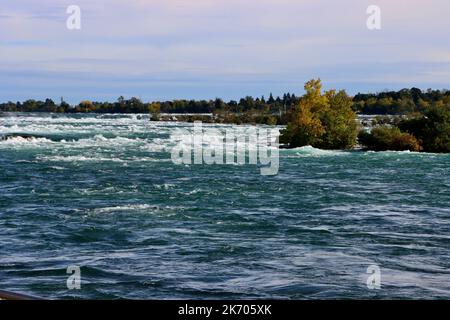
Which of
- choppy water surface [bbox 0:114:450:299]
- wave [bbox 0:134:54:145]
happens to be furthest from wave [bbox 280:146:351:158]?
wave [bbox 0:134:54:145]

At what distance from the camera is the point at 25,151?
176 ft

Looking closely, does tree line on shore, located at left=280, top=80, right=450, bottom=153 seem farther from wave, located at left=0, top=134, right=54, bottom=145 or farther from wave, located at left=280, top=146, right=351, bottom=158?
wave, located at left=0, top=134, right=54, bottom=145

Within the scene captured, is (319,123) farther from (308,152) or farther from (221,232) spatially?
(221,232)

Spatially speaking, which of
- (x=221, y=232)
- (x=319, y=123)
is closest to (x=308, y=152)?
(x=319, y=123)

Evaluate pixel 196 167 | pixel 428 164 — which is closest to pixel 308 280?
pixel 196 167

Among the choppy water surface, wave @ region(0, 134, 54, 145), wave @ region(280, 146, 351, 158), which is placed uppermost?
wave @ region(0, 134, 54, 145)

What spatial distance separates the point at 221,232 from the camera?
20.4m

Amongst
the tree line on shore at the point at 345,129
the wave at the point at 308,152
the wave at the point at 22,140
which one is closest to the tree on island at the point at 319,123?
the tree line on shore at the point at 345,129

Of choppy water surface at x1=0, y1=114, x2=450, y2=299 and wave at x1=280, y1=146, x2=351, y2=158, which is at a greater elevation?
wave at x1=280, y1=146, x2=351, y2=158

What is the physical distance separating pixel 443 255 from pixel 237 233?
5.86 metres

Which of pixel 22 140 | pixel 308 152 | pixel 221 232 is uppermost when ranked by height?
pixel 22 140

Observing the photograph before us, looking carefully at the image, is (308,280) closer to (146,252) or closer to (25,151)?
(146,252)

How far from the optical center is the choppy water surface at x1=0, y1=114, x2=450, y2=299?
46.9 feet
